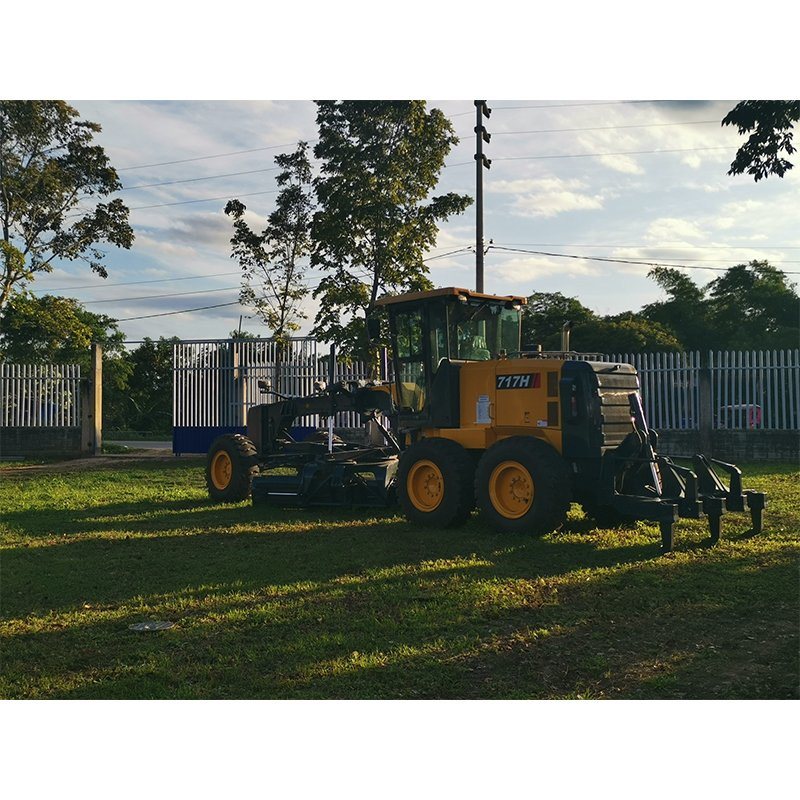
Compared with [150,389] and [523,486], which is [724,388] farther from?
[150,389]

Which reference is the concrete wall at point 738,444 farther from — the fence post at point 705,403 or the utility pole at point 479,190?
the utility pole at point 479,190

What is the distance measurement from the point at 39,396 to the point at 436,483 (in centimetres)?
1441

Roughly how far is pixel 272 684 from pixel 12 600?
2727 millimetres

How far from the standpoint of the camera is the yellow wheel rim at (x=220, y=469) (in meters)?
11.0

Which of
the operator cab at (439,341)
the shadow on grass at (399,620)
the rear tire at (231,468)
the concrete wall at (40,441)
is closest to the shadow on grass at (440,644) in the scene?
the shadow on grass at (399,620)

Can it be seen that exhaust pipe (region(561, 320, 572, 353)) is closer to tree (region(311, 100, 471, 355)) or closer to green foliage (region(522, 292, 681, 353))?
tree (region(311, 100, 471, 355))

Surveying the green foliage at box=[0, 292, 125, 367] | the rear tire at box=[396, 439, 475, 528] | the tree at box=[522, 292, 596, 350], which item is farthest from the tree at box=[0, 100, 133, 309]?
the tree at box=[522, 292, 596, 350]

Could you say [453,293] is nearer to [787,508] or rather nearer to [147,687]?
[787,508]

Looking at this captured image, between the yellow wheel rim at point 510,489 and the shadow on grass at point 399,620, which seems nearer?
the shadow on grass at point 399,620

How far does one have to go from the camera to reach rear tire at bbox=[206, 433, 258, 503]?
10758mm

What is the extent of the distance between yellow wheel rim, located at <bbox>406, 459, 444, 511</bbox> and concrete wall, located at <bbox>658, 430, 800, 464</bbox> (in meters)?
9.23

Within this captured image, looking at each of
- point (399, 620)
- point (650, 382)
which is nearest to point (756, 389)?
point (650, 382)

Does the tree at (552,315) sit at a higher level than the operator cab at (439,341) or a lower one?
higher

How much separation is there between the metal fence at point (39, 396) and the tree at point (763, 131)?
16192 mm
